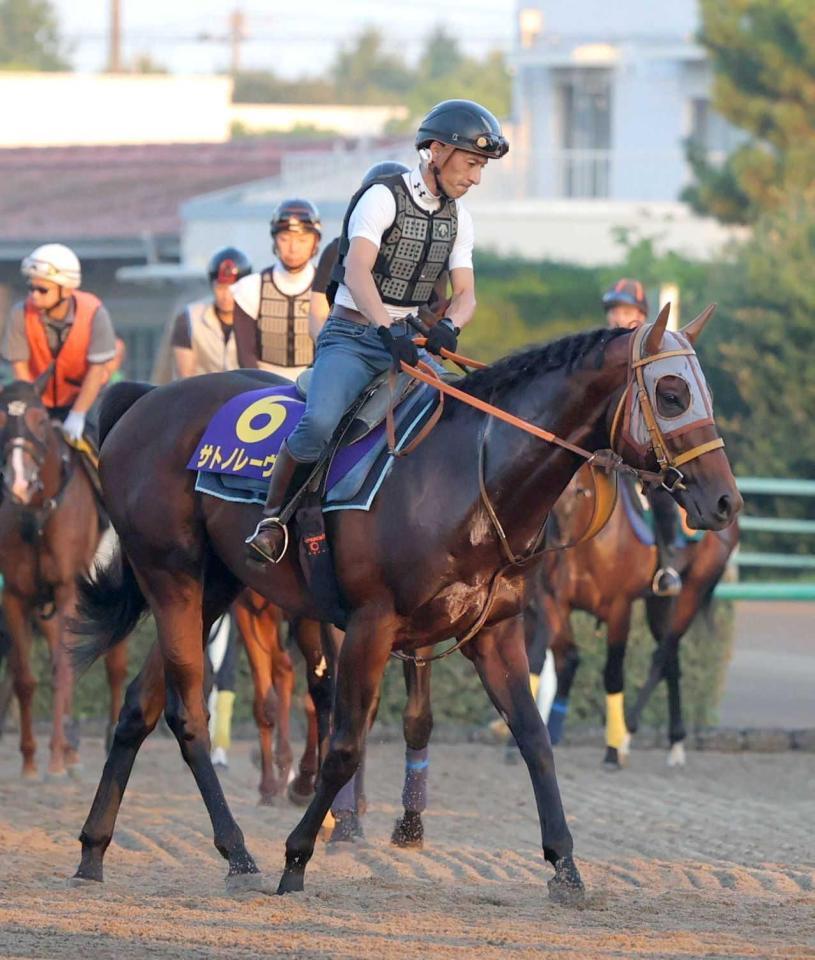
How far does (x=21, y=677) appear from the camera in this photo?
11.6 meters

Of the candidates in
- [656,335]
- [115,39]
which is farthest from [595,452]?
[115,39]

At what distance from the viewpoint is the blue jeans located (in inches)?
289

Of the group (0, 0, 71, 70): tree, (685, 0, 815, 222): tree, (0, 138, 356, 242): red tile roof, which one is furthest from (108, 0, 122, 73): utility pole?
(685, 0, 815, 222): tree

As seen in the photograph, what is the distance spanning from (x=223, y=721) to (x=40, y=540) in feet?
4.80

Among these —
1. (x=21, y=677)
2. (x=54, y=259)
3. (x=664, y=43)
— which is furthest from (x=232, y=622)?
(x=664, y=43)

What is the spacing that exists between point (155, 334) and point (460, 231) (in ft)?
90.1

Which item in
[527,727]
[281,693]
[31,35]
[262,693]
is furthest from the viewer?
[31,35]

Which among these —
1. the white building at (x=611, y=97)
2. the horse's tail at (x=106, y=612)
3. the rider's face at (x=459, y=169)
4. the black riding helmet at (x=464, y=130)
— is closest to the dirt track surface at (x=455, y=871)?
the horse's tail at (x=106, y=612)

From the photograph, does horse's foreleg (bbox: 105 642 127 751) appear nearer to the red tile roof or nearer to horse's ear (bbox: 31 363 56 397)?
horse's ear (bbox: 31 363 56 397)

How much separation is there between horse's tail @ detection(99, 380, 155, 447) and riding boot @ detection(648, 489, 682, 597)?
4.46 meters

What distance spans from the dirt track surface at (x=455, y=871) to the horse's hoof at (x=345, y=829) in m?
0.08

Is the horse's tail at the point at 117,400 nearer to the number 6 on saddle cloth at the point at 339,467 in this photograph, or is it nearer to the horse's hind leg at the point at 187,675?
the horse's hind leg at the point at 187,675

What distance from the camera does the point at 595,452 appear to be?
23.4 feet

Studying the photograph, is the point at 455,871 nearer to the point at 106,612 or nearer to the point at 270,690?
the point at 106,612
